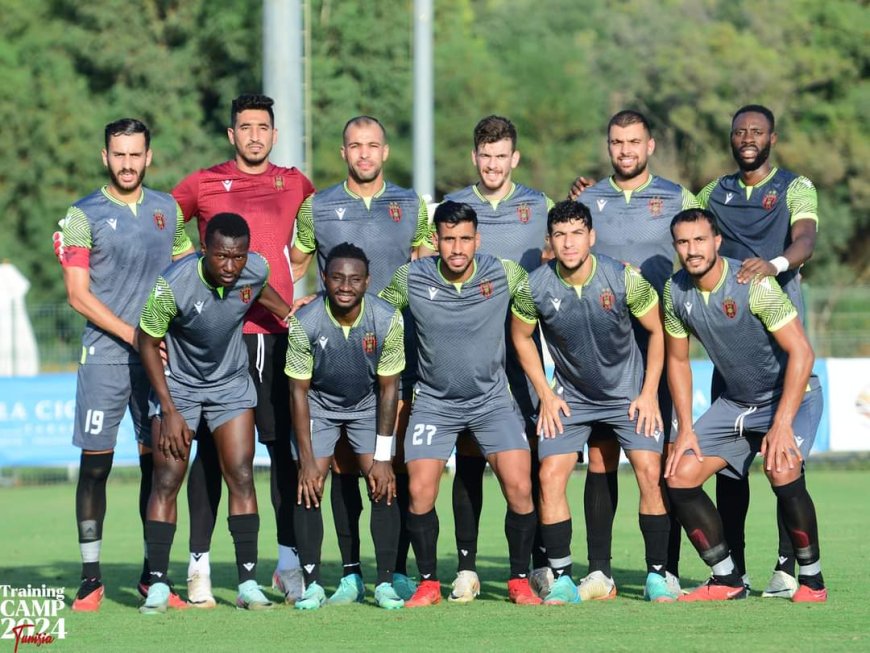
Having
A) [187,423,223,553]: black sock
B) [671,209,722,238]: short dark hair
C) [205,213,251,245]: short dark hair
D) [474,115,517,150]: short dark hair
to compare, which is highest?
[474,115,517,150]: short dark hair

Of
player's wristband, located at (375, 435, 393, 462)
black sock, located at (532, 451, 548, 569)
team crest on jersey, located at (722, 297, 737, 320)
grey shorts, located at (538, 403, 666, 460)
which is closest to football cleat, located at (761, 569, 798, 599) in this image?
grey shorts, located at (538, 403, 666, 460)

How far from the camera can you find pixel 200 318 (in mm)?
7965

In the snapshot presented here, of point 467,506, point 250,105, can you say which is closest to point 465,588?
point 467,506

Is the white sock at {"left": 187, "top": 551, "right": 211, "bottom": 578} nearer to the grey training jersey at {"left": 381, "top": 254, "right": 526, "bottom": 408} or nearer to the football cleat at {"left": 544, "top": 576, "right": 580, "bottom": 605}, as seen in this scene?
the grey training jersey at {"left": 381, "top": 254, "right": 526, "bottom": 408}

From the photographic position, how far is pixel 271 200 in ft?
27.9

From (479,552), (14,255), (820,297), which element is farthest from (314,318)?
(14,255)

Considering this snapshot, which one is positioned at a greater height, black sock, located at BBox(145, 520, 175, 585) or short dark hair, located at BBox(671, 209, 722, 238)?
short dark hair, located at BBox(671, 209, 722, 238)

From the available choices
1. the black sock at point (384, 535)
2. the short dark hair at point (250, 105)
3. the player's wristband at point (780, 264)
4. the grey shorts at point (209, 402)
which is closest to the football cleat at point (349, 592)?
the black sock at point (384, 535)

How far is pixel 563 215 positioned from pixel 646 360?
3.36 ft

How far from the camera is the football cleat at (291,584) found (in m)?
8.39

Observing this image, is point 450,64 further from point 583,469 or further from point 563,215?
point 563,215

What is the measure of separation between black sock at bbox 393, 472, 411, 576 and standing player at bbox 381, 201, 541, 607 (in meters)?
0.50

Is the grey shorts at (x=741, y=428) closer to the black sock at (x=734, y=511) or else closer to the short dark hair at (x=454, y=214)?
the black sock at (x=734, y=511)

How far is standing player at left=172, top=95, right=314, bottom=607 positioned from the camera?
845 centimetres
